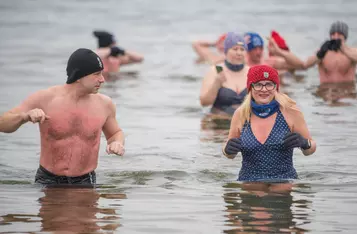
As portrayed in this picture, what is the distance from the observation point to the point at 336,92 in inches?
808

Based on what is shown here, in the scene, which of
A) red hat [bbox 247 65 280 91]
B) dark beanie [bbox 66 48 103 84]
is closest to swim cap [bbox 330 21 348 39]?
red hat [bbox 247 65 280 91]

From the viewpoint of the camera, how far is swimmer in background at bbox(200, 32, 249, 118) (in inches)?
658

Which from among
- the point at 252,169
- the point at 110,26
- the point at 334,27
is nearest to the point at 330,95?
the point at 334,27

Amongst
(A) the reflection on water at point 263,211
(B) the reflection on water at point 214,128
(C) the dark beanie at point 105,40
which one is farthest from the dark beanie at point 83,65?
(C) the dark beanie at point 105,40

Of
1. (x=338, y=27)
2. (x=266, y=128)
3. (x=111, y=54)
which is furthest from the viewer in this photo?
(x=111, y=54)

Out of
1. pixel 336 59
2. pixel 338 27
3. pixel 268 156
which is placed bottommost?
pixel 268 156

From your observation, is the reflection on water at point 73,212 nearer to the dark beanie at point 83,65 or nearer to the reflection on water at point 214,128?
the dark beanie at point 83,65

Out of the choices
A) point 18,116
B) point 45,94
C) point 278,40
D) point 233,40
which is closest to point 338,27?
point 278,40

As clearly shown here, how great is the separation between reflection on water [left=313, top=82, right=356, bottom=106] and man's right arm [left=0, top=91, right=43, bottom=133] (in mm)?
9393

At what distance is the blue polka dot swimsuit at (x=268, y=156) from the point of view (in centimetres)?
1131

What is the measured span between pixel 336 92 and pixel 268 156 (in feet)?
30.8

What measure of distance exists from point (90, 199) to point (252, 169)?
1820 millimetres

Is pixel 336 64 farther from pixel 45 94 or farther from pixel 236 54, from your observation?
pixel 45 94

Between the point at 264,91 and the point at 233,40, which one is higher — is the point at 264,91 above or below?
below
